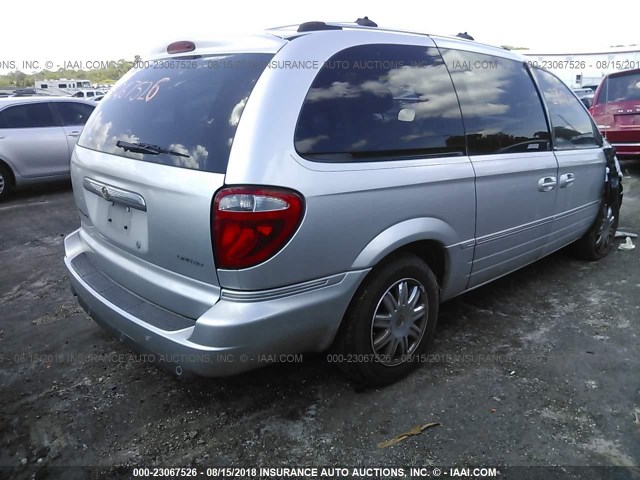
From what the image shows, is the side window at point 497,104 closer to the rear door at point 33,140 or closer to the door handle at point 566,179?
the door handle at point 566,179

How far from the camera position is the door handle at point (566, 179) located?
11.5 ft

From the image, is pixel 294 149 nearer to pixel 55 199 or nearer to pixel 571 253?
pixel 571 253

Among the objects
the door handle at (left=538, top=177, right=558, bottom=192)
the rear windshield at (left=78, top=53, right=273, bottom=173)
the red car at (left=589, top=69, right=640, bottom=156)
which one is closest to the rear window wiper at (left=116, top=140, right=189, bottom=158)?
the rear windshield at (left=78, top=53, right=273, bottom=173)

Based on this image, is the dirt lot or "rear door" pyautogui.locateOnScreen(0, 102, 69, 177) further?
"rear door" pyautogui.locateOnScreen(0, 102, 69, 177)

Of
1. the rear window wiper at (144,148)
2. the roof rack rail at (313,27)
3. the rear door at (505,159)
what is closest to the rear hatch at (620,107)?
the rear door at (505,159)

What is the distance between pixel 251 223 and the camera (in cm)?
191

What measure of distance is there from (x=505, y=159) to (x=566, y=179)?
0.88 meters

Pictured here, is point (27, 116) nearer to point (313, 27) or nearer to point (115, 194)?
point (115, 194)

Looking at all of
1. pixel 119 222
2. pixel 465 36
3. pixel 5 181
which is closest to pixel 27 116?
pixel 5 181

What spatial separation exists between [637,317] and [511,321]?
2.90 feet

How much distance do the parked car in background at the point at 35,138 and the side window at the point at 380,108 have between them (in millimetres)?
6603

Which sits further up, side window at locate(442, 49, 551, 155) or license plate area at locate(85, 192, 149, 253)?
side window at locate(442, 49, 551, 155)

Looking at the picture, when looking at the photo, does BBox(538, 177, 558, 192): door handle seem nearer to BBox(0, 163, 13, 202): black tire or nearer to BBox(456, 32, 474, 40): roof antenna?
BBox(456, 32, 474, 40): roof antenna

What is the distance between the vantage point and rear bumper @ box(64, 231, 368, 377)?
1.96 metres
